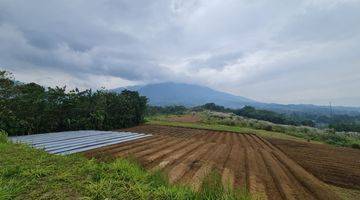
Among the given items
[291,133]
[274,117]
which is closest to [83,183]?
[291,133]

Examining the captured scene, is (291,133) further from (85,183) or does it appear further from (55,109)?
(85,183)

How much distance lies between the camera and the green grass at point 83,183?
500 cm

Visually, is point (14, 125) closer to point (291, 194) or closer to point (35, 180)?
point (35, 180)

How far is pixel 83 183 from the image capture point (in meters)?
5.59

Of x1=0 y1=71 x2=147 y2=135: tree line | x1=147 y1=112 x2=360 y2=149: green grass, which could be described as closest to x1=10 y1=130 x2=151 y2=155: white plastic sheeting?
x1=0 y1=71 x2=147 y2=135: tree line

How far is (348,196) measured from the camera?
906 cm

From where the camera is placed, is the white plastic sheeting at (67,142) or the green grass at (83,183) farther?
the white plastic sheeting at (67,142)

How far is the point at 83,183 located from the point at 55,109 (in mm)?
16058

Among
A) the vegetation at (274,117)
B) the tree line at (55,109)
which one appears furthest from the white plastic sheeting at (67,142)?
the vegetation at (274,117)

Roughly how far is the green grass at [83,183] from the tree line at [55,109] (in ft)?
37.0

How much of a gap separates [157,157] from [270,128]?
3203 centimetres

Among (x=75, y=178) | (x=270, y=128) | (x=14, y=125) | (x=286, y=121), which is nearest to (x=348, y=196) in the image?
(x=75, y=178)

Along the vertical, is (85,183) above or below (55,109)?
below

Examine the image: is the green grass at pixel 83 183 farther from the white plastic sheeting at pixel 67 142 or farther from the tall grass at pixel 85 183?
the white plastic sheeting at pixel 67 142
